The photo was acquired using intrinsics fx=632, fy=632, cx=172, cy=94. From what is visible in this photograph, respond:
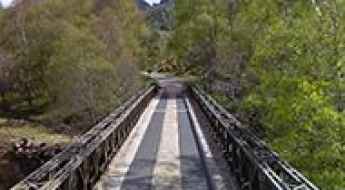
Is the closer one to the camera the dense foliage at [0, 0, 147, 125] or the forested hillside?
the forested hillside

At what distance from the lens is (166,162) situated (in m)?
15.4

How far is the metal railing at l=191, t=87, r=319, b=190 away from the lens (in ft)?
28.1

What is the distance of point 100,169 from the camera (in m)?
13.4

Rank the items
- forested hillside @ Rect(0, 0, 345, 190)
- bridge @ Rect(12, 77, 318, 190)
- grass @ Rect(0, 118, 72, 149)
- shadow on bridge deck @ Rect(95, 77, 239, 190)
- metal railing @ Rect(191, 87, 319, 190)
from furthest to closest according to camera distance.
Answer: grass @ Rect(0, 118, 72, 149) → forested hillside @ Rect(0, 0, 345, 190) → shadow on bridge deck @ Rect(95, 77, 239, 190) → bridge @ Rect(12, 77, 318, 190) → metal railing @ Rect(191, 87, 319, 190)

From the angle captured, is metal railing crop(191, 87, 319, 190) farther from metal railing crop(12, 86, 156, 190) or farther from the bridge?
metal railing crop(12, 86, 156, 190)

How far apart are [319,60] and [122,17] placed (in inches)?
1556

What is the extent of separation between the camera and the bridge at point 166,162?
9.32 m

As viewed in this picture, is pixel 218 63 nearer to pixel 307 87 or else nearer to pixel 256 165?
pixel 307 87

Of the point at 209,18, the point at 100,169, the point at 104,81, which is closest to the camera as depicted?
the point at 100,169

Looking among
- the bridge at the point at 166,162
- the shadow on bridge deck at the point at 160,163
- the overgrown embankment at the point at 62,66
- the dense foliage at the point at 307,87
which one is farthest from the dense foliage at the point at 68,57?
the bridge at the point at 166,162

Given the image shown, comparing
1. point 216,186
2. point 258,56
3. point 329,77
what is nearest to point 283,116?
point 329,77

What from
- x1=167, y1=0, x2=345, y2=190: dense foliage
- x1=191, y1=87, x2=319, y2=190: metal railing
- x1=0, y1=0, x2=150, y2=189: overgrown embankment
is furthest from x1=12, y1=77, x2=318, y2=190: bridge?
x1=0, y1=0, x2=150, y2=189: overgrown embankment

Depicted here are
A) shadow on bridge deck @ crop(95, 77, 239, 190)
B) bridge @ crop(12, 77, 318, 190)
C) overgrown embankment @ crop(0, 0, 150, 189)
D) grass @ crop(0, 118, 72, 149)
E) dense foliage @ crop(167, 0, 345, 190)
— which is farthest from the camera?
overgrown embankment @ crop(0, 0, 150, 189)

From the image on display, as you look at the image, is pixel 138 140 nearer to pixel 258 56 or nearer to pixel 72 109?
pixel 258 56
